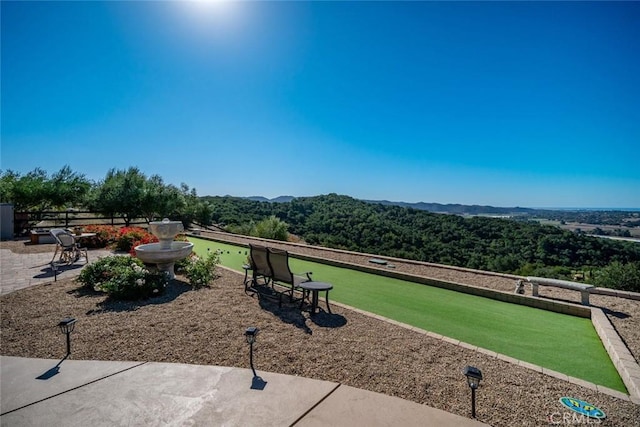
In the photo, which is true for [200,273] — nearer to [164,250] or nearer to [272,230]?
[164,250]

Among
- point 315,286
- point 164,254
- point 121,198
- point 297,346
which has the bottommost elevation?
point 297,346

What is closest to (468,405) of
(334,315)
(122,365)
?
(334,315)

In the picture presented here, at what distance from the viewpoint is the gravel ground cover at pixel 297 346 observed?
2.69 meters

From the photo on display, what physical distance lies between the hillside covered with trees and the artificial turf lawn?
8.17 meters

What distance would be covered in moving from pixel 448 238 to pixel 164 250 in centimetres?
1992

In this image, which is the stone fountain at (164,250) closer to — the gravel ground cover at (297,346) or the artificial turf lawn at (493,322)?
the gravel ground cover at (297,346)

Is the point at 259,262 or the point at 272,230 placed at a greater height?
the point at 259,262

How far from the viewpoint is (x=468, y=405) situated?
2.57 m

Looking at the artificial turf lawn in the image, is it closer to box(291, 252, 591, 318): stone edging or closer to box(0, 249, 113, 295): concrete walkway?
box(291, 252, 591, 318): stone edging

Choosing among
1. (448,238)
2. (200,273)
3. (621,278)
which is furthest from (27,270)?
(448,238)


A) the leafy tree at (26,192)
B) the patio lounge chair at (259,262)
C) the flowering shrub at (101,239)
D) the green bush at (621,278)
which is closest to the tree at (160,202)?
the leafy tree at (26,192)

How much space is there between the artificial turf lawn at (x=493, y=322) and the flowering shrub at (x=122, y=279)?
3334 mm

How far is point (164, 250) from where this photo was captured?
20.0 ft

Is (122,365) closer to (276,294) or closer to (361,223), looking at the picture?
(276,294)
